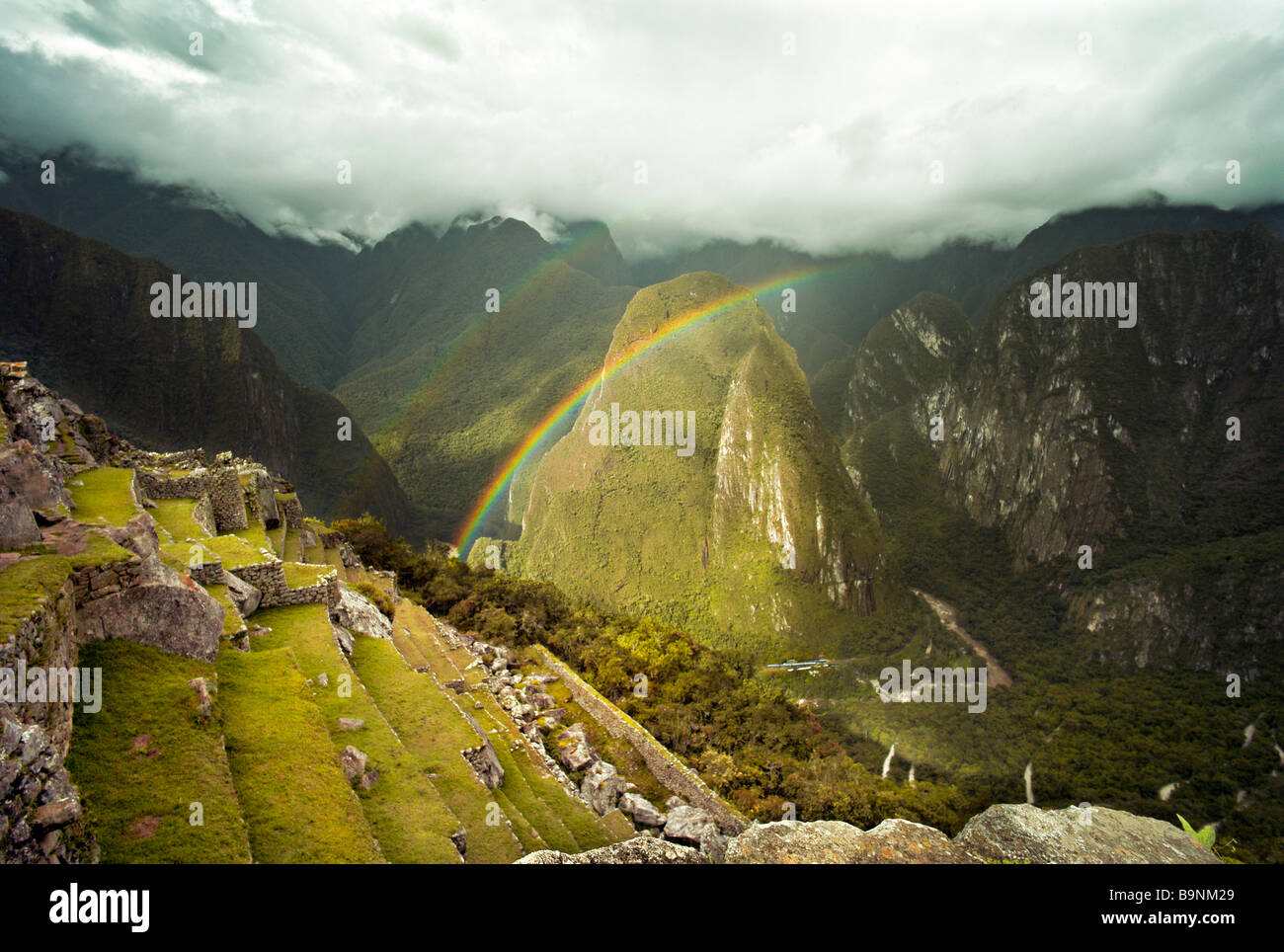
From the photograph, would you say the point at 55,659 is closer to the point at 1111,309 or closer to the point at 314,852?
the point at 314,852

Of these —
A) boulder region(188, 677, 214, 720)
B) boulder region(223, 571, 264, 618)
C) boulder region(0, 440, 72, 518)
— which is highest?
boulder region(0, 440, 72, 518)

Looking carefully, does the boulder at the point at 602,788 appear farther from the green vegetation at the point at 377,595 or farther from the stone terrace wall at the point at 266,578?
the stone terrace wall at the point at 266,578

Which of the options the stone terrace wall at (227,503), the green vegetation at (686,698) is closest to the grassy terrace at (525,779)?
the green vegetation at (686,698)

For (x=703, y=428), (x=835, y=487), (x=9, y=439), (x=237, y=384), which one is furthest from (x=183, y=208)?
(x=9, y=439)

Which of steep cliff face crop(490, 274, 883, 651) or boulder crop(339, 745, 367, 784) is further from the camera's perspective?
steep cliff face crop(490, 274, 883, 651)

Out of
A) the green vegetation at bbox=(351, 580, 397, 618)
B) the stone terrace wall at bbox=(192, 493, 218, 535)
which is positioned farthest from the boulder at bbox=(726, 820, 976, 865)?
the stone terrace wall at bbox=(192, 493, 218, 535)

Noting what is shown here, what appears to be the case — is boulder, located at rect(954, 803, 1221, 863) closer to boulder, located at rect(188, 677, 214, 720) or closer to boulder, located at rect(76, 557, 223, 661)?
boulder, located at rect(188, 677, 214, 720)
